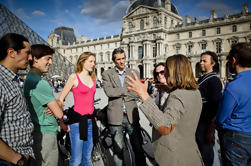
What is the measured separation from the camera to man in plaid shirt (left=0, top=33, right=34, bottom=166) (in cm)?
117

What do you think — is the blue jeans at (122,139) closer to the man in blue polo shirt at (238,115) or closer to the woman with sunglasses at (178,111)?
the woman with sunglasses at (178,111)

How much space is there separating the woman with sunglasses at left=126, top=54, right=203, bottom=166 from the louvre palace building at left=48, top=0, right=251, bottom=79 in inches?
1158

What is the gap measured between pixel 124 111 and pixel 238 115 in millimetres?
1484

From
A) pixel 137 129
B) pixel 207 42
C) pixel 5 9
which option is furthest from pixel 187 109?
pixel 207 42

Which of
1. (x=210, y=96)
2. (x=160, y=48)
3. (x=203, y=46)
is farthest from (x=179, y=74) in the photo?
(x=203, y=46)

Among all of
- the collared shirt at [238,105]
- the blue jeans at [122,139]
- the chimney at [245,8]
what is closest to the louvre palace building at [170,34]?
the chimney at [245,8]

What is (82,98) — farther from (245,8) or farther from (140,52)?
(245,8)

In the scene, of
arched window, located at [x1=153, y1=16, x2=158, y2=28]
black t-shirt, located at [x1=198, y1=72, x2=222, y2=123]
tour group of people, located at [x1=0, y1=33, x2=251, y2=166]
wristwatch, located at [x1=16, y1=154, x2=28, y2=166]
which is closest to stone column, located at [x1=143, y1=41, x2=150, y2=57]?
arched window, located at [x1=153, y1=16, x2=158, y2=28]

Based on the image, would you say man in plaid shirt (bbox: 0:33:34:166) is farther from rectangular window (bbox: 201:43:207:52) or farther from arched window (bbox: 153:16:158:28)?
arched window (bbox: 153:16:158:28)

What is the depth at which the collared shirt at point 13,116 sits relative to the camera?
1.18 m

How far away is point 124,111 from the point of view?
8.71 feet

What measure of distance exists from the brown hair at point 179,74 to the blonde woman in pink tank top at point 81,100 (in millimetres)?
1301

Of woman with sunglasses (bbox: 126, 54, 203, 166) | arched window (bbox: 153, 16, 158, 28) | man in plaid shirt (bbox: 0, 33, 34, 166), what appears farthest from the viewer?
arched window (bbox: 153, 16, 158, 28)

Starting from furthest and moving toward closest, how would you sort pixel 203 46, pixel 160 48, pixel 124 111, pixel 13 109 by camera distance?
pixel 160 48 < pixel 203 46 < pixel 124 111 < pixel 13 109
